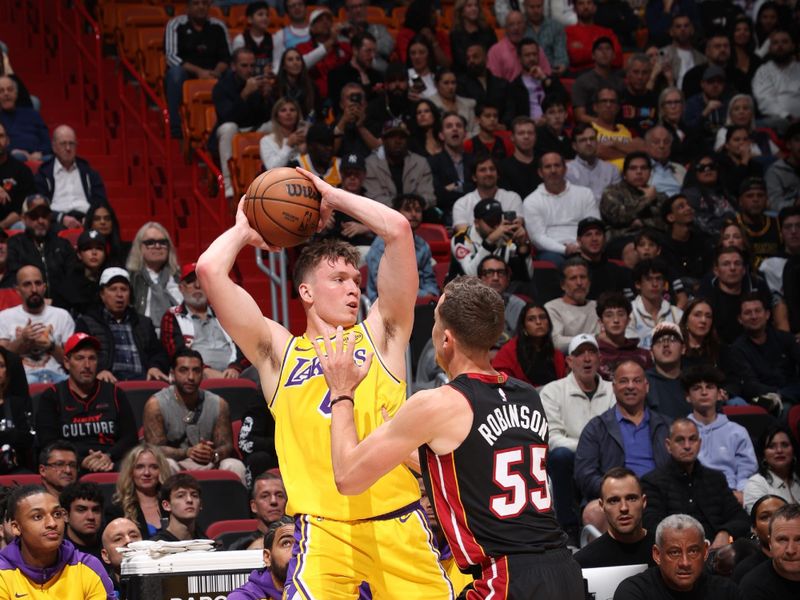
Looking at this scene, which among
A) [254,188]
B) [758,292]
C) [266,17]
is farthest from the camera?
[266,17]

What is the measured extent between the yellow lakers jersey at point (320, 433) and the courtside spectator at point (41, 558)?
2.35 meters

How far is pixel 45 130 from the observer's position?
1376 cm

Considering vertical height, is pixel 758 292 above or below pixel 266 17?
below

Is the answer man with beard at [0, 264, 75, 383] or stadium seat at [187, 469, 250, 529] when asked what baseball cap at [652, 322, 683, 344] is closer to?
stadium seat at [187, 469, 250, 529]

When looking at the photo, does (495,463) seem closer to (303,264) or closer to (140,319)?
(303,264)

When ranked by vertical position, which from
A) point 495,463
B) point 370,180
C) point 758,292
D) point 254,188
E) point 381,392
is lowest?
point 495,463

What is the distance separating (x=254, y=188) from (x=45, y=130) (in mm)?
8347

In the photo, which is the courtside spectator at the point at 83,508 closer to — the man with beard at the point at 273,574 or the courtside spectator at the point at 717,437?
the man with beard at the point at 273,574

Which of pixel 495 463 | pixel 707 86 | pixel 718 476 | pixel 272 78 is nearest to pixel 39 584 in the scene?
pixel 495 463

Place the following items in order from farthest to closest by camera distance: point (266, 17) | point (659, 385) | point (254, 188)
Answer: point (266, 17) < point (659, 385) < point (254, 188)

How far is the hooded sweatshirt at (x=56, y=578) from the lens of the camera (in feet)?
24.0

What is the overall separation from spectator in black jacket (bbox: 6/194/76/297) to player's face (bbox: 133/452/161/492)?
293cm

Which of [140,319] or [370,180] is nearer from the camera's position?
[140,319]

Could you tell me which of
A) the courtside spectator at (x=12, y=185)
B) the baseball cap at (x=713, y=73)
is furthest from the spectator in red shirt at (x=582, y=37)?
the courtside spectator at (x=12, y=185)
